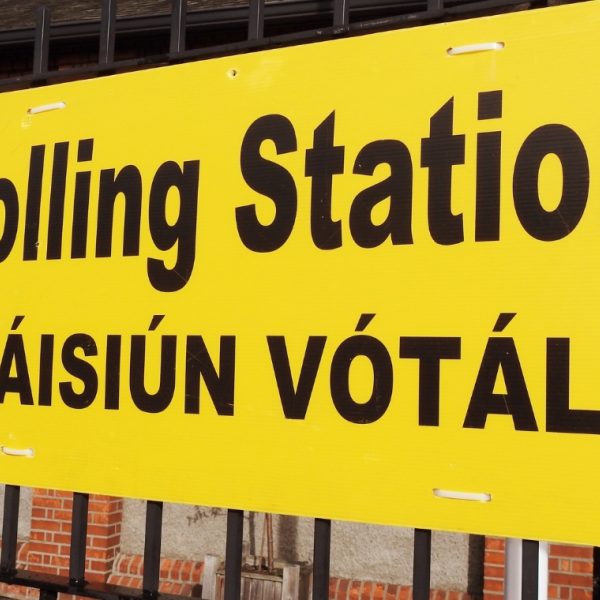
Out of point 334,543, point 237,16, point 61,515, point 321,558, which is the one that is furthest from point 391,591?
point 237,16

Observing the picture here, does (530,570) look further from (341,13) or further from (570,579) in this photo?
(570,579)

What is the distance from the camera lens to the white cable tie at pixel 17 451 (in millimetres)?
1927

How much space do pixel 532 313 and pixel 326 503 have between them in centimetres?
58

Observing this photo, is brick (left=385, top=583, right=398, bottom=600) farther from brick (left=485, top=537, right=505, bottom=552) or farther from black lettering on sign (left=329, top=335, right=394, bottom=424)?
black lettering on sign (left=329, top=335, right=394, bottom=424)

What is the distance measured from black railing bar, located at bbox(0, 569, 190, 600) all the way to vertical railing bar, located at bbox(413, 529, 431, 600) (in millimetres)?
576

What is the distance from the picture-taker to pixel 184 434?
5.70 feet

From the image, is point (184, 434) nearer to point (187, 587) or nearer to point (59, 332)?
point (59, 332)

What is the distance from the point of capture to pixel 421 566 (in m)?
1.55

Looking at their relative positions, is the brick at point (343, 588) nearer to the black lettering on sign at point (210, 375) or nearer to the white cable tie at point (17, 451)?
the white cable tie at point (17, 451)

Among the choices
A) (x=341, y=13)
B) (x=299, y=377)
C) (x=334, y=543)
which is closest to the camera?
(x=299, y=377)

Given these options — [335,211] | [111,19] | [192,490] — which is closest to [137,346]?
[192,490]

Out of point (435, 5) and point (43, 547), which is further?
point (43, 547)

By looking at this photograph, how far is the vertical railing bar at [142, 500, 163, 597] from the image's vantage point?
70.6 inches

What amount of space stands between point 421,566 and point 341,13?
126cm
